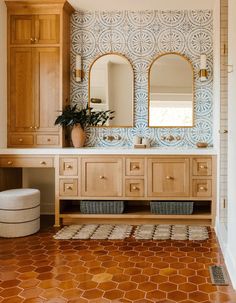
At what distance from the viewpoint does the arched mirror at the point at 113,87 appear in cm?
459

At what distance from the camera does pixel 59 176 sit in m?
4.09

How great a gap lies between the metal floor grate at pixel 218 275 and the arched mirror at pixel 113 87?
2216 mm


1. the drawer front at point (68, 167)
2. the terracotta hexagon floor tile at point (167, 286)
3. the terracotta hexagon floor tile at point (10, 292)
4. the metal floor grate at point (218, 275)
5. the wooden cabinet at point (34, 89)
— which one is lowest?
the terracotta hexagon floor tile at point (10, 292)

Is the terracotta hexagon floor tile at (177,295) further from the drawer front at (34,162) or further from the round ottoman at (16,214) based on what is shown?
the drawer front at (34,162)

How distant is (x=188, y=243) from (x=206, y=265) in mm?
572

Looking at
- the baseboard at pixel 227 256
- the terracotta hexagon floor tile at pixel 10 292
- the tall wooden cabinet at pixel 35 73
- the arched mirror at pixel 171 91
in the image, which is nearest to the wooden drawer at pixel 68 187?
the tall wooden cabinet at pixel 35 73

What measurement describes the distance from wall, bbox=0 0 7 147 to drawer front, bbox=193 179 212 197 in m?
2.18

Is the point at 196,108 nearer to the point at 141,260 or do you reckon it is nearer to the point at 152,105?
the point at 152,105

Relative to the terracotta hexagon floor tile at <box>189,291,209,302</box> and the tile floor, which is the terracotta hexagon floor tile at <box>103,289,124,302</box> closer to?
the tile floor

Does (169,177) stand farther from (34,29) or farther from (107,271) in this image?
(34,29)

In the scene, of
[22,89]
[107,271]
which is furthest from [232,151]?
[22,89]

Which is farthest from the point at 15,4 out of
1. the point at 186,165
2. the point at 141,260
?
the point at 141,260

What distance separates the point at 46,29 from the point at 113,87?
101 cm

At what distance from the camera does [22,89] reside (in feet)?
14.5
